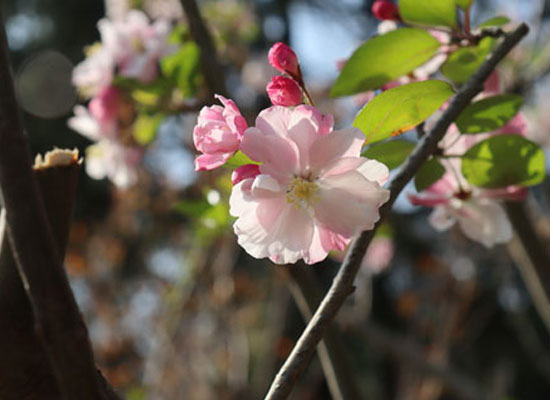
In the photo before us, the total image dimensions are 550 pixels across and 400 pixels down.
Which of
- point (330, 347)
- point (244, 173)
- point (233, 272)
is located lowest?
point (233, 272)

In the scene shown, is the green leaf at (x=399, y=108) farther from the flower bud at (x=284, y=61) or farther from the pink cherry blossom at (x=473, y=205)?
the pink cherry blossom at (x=473, y=205)

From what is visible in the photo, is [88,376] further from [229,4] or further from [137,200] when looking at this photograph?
[137,200]

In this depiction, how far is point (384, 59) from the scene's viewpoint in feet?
2.48

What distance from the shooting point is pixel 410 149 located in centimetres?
70

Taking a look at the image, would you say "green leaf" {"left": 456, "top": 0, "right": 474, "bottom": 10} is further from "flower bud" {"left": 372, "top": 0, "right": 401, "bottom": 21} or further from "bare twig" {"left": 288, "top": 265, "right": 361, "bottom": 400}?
"bare twig" {"left": 288, "top": 265, "right": 361, "bottom": 400}

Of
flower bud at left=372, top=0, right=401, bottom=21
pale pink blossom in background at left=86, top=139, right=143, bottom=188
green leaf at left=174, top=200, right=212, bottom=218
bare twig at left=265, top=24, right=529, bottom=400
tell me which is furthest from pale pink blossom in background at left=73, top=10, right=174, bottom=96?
bare twig at left=265, top=24, right=529, bottom=400

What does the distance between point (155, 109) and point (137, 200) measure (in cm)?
175

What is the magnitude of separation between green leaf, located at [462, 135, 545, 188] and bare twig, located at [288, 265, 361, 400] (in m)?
0.27

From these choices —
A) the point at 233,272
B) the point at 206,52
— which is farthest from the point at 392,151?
the point at 233,272

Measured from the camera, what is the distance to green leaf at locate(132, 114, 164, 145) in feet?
4.22

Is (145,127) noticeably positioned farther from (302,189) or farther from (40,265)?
(40,265)

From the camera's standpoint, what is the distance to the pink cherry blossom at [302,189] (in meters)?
0.52

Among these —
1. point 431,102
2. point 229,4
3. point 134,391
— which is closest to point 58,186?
point 431,102

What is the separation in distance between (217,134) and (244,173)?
4 centimetres
